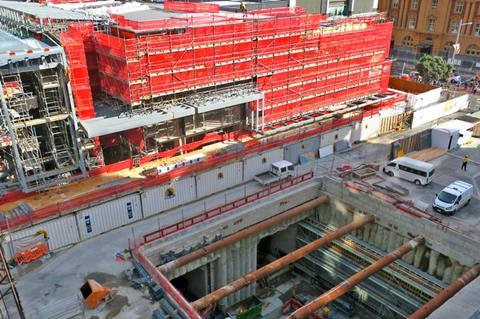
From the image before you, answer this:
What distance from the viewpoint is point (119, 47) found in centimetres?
2838

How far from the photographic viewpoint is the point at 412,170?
31.8m

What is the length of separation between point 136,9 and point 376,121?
83.5 feet

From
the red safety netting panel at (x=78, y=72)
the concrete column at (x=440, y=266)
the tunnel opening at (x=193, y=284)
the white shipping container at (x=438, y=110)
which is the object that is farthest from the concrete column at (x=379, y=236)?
the red safety netting panel at (x=78, y=72)

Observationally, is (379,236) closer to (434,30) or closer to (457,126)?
(457,126)

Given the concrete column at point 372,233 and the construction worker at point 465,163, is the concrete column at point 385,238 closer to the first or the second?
the concrete column at point 372,233

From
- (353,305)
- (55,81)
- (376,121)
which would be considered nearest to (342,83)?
(376,121)

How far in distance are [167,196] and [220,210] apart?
3914mm

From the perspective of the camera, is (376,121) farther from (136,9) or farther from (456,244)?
(136,9)

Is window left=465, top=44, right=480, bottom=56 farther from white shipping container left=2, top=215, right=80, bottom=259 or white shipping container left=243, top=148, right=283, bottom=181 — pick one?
white shipping container left=2, top=215, right=80, bottom=259

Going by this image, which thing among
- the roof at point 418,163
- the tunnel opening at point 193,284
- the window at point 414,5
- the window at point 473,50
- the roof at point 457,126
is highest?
the window at point 414,5

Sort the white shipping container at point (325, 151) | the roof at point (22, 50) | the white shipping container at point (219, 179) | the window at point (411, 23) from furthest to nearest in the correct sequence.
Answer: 1. the window at point (411, 23)
2. the white shipping container at point (325, 151)
3. the white shipping container at point (219, 179)
4. the roof at point (22, 50)

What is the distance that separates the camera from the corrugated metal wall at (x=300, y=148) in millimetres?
35344

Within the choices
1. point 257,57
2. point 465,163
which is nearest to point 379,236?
point 465,163

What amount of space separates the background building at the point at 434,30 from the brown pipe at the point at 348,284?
179ft
